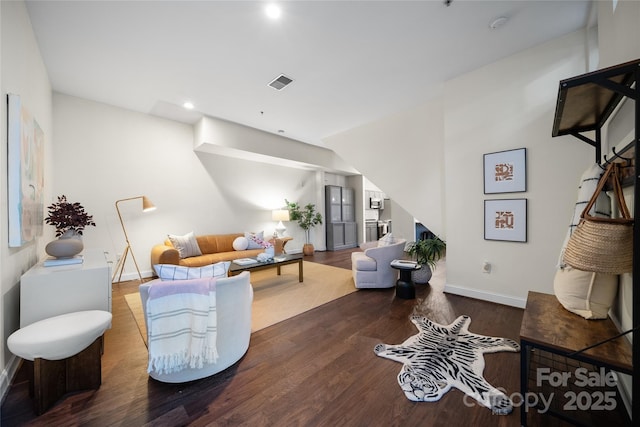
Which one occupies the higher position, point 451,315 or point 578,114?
point 578,114

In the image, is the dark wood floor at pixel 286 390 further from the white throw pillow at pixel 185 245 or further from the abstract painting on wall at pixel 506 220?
the white throw pillow at pixel 185 245

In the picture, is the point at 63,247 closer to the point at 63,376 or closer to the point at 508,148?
the point at 63,376

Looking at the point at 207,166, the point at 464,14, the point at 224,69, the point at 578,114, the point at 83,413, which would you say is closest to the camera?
the point at 83,413

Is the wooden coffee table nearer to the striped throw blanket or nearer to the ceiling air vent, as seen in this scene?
the striped throw blanket

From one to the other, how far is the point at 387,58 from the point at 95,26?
298 centimetres

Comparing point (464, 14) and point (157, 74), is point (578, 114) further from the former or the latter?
point (157, 74)

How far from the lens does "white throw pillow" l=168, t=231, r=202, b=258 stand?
4312 mm

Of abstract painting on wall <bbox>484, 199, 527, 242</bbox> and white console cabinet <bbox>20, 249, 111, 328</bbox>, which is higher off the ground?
abstract painting on wall <bbox>484, 199, 527, 242</bbox>

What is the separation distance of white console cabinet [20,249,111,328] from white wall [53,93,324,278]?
2.46 metres

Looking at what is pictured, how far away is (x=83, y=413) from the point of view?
143cm

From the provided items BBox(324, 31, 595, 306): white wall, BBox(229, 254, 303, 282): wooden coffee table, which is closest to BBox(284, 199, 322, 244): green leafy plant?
BBox(229, 254, 303, 282): wooden coffee table

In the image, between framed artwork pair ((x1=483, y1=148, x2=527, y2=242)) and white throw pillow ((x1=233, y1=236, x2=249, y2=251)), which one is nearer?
framed artwork pair ((x1=483, y1=148, x2=527, y2=242))

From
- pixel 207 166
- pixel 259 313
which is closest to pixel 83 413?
pixel 259 313

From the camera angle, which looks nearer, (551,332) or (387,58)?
(551,332)
